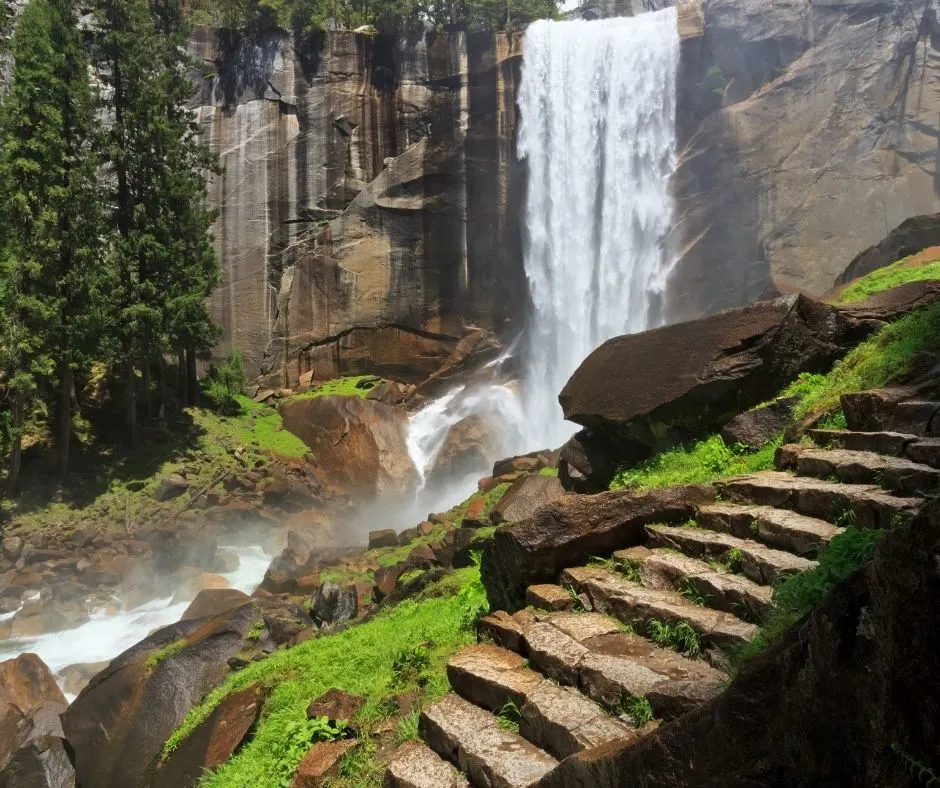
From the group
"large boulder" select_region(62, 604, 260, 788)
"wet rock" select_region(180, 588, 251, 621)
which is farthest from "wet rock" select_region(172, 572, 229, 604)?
"large boulder" select_region(62, 604, 260, 788)

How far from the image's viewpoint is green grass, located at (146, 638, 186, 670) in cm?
920

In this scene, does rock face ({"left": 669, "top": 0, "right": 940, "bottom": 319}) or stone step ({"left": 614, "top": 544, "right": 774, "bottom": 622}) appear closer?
stone step ({"left": 614, "top": 544, "right": 774, "bottom": 622})

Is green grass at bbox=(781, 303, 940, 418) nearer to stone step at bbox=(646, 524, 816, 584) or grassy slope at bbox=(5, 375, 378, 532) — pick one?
stone step at bbox=(646, 524, 816, 584)

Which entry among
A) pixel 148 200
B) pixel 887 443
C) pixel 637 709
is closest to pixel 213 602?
pixel 637 709

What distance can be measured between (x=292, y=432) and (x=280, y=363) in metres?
4.82

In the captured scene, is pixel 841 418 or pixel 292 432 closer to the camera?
pixel 841 418

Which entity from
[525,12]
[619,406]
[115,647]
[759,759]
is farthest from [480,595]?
[525,12]

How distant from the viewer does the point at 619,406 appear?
30.6 feet

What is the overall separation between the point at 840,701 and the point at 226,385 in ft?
92.5

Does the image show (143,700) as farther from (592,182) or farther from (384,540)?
(592,182)

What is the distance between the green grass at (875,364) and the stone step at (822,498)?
1586 mm

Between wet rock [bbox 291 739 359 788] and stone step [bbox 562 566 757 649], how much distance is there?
2.06m

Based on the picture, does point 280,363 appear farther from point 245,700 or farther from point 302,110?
point 245,700

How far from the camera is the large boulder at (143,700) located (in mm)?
7855
